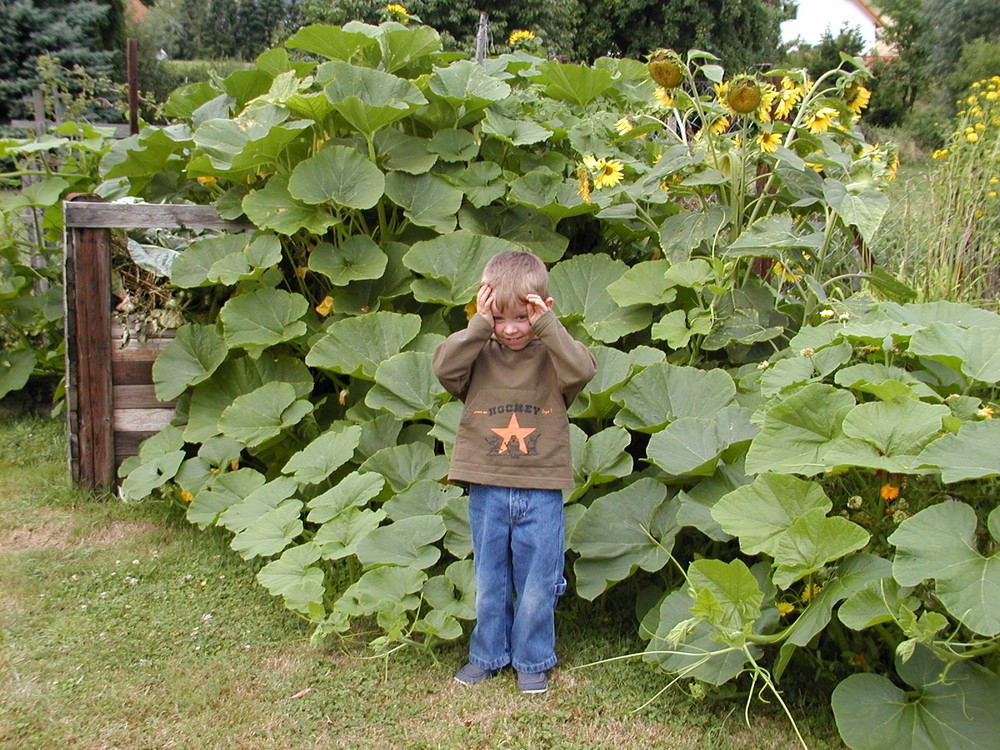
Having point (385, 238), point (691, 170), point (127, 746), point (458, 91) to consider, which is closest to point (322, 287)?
point (385, 238)

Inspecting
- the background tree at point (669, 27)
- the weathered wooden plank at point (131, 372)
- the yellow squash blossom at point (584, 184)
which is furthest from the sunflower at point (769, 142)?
the background tree at point (669, 27)

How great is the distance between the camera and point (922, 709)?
2.20 metres

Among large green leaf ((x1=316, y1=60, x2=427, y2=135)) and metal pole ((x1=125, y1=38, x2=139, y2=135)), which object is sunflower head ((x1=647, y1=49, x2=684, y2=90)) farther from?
metal pole ((x1=125, y1=38, x2=139, y2=135))

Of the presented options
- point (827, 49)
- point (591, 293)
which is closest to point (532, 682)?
point (591, 293)

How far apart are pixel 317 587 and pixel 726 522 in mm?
1255

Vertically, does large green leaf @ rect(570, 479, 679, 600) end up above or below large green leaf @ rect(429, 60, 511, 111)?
below

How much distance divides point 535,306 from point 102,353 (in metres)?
2.47

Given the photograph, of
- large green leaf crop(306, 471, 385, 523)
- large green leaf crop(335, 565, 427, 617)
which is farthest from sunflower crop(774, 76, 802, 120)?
large green leaf crop(335, 565, 427, 617)

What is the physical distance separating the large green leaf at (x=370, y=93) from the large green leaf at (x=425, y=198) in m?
0.25

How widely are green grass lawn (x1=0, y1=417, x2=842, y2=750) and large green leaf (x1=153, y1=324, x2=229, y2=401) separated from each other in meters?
0.80

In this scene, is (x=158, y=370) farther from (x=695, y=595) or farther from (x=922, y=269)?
(x=922, y=269)

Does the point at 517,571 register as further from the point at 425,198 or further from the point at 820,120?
the point at 820,120

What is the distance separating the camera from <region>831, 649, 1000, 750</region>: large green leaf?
212cm

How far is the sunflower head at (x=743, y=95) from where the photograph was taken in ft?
11.0
